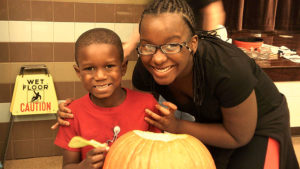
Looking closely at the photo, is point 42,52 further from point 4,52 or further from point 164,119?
point 164,119

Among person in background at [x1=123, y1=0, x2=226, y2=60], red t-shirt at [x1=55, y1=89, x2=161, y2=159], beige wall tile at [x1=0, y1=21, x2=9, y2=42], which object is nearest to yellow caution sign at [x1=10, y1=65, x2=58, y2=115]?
beige wall tile at [x1=0, y1=21, x2=9, y2=42]

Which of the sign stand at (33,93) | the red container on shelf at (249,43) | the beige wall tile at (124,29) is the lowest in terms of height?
the sign stand at (33,93)

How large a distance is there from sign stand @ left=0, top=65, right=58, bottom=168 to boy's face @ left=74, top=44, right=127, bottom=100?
5.05ft

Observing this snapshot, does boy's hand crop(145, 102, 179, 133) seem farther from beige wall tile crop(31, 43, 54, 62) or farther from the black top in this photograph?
beige wall tile crop(31, 43, 54, 62)

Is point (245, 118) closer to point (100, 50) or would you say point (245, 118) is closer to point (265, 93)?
point (265, 93)

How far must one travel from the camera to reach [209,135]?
1.26m

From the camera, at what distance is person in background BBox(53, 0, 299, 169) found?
1063mm

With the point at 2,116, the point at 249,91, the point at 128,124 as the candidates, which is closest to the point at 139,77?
the point at 128,124

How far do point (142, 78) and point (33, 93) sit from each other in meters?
1.41

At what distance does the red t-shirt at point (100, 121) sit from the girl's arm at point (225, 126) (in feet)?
0.17

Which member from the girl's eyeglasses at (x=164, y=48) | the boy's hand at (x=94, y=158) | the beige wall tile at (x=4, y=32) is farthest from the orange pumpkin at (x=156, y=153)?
the beige wall tile at (x=4, y=32)

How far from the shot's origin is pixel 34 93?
2.56 meters

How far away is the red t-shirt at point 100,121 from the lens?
113 centimetres

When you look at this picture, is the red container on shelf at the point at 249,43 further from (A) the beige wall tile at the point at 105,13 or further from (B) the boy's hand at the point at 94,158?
(B) the boy's hand at the point at 94,158
